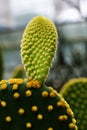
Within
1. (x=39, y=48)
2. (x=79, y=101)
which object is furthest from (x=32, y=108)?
(x=79, y=101)

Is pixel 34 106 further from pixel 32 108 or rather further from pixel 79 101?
pixel 79 101

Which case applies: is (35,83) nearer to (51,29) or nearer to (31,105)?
(31,105)

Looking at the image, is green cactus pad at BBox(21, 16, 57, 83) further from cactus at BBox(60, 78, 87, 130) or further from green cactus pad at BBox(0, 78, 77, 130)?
cactus at BBox(60, 78, 87, 130)

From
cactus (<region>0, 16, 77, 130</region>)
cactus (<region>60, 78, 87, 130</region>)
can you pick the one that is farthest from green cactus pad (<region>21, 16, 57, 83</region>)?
cactus (<region>60, 78, 87, 130</region>)

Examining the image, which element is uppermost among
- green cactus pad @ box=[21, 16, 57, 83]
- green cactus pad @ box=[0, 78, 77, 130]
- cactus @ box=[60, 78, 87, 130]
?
green cactus pad @ box=[21, 16, 57, 83]

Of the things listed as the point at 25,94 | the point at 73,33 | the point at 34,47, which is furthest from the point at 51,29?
the point at 73,33

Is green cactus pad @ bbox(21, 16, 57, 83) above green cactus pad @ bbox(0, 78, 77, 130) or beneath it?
above
